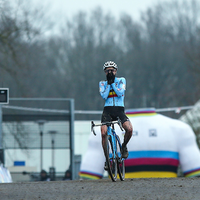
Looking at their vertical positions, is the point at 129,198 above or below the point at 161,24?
below

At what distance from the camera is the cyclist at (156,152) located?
13.7 meters

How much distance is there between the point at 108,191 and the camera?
8672 mm

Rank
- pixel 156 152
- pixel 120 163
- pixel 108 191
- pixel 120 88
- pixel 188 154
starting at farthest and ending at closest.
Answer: pixel 156 152 → pixel 188 154 → pixel 120 163 → pixel 120 88 → pixel 108 191

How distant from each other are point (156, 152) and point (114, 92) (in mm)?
3670

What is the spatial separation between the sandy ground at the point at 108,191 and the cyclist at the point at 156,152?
3751mm

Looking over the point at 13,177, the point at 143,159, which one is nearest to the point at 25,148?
the point at 13,177

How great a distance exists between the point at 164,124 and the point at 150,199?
6.17 m

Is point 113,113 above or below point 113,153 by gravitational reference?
above

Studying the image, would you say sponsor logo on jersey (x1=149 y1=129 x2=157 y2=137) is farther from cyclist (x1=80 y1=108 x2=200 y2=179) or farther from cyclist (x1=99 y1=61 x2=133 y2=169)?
cyclist (x1=99 y1=61 x2=133 y2=169)

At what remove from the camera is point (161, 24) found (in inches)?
2709

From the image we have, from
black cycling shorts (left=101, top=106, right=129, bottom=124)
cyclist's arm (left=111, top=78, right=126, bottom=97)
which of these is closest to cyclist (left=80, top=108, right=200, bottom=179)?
black cycling shorts (left=101, top=106, right=129, bottom=124)

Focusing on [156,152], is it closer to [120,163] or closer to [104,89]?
[120,163]

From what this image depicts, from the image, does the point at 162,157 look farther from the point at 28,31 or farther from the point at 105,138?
the point at 28,31

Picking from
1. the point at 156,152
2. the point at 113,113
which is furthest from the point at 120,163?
→ the point at 156,152
